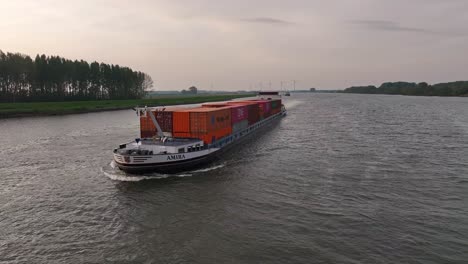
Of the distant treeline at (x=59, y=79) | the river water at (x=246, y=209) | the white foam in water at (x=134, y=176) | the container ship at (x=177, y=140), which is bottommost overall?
the river water at (x=246, y=209)

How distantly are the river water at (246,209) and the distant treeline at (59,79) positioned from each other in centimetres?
7578

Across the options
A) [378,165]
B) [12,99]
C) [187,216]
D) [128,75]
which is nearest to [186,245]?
[187,216]

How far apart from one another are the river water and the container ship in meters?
1.26

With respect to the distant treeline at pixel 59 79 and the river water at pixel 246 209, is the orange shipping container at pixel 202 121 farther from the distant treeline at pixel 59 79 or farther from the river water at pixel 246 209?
the distant treeline at pixel 59 79

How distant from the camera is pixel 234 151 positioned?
4288 centimetres

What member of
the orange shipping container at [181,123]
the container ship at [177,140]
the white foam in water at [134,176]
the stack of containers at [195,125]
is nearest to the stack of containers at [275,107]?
the container ship at [177,140]

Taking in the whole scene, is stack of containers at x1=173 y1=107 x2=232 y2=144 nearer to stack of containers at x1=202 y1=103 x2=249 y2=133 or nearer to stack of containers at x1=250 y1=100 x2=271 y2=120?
stack of containers at x1=202 y1=103 x2=249 y2=133

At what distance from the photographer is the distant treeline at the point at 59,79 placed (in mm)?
100312

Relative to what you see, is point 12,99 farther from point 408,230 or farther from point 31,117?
point 408,230

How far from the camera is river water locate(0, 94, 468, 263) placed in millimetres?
16516

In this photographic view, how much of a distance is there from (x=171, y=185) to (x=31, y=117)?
71073mm

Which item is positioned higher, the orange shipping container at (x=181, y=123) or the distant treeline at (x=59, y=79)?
the distant treeline at (x=59, y=79)

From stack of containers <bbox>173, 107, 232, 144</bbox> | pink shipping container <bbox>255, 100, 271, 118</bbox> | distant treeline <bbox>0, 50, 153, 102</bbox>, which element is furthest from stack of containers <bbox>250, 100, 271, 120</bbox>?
distant treeline <bbox>0, 50, 153, 102</bbox>

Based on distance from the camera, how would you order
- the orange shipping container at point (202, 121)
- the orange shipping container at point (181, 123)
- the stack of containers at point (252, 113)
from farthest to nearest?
the stack of containers at point (252, 113), the orange shipping container at point (181, 123), the orange shipping container at point (202, 121)
